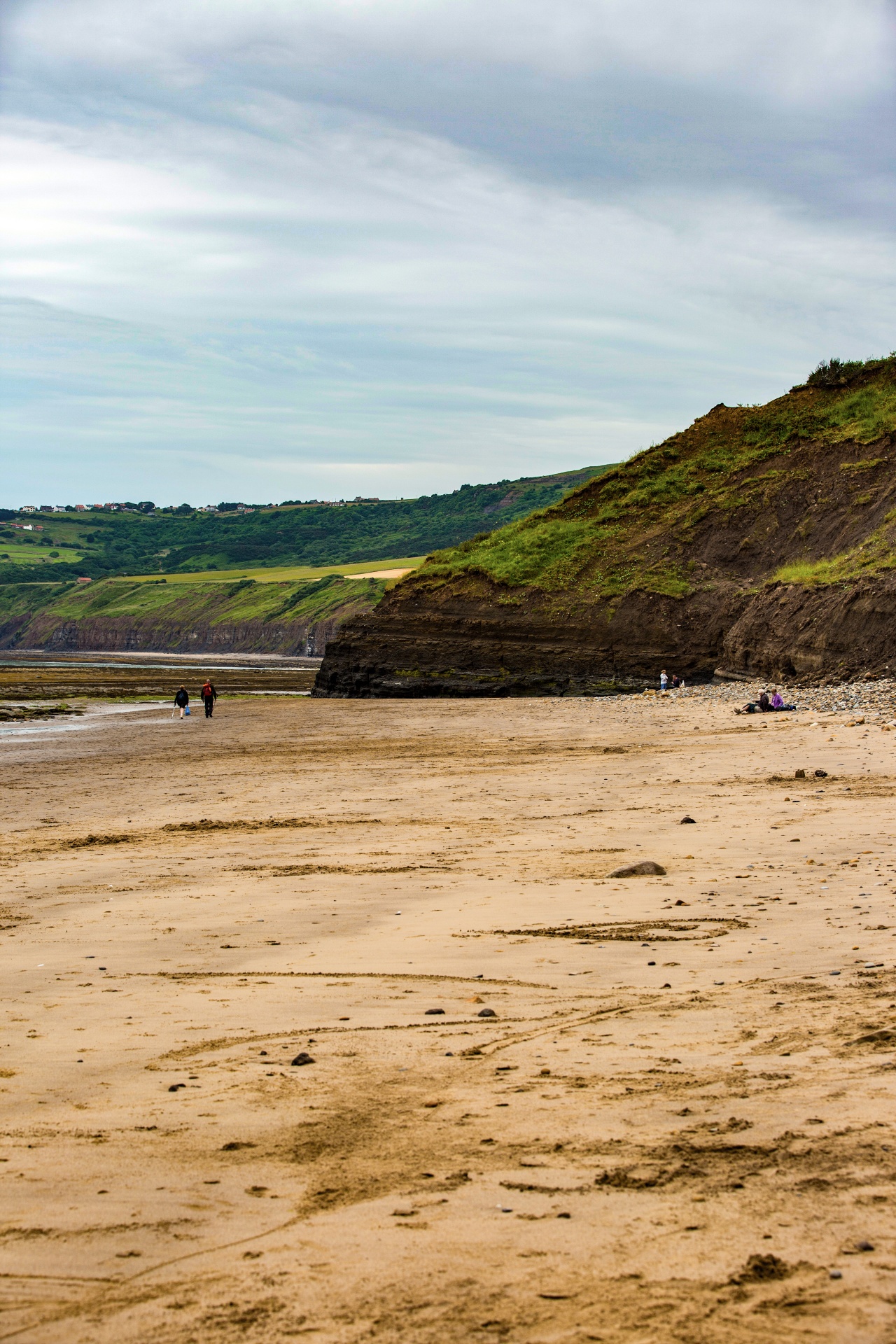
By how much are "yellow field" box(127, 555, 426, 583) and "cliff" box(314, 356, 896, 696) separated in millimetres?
103688

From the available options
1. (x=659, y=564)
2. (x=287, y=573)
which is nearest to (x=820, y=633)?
(x=659, y=564)

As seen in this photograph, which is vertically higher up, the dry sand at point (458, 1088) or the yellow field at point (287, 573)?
the yellow field at point (287, 573)

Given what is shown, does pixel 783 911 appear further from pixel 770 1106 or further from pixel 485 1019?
pixel 770 1106

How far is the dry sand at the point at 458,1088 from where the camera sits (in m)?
2.98

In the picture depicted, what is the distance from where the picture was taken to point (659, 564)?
4853 cm

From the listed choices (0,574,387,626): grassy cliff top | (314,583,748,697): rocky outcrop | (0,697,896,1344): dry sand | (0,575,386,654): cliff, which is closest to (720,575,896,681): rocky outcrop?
(314,583,748,697): rocky outcrop

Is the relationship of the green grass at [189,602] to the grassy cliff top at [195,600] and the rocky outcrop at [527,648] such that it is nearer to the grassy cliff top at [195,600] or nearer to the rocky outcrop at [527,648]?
the grassy cliff top at [195,600]

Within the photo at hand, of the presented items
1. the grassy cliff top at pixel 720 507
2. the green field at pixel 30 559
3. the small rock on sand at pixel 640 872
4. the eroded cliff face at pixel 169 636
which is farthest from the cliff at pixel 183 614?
the small rock on sand at pixel 640 872

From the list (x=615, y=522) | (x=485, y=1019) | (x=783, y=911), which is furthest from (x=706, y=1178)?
(x=615, y=522)

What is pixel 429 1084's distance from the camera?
15.2 ft

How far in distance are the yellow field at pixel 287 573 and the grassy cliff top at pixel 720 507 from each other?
102765mm

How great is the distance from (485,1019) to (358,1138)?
5.08 feet

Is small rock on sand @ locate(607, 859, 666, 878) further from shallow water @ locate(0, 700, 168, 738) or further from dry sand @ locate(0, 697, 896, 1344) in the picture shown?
shallow water @ locate(0, 700, 168, 738)

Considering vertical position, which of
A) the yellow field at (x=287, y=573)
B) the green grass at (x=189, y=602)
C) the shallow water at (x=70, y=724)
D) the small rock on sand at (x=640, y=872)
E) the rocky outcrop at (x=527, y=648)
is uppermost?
the yellow field at (x=287, y=573)
